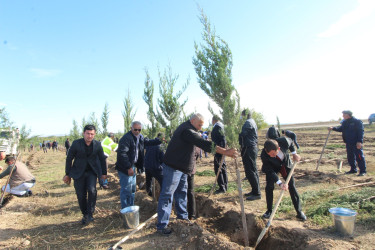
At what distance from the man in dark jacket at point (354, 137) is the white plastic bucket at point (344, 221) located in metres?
4.72

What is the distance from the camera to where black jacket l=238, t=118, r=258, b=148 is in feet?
17.5

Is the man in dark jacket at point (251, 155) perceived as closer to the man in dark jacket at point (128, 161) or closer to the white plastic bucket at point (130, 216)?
the man in dark jacket at point (128, 161)

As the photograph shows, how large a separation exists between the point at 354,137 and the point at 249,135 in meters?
4.41

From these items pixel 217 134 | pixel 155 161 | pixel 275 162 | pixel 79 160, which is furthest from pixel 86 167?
pixel 275 162

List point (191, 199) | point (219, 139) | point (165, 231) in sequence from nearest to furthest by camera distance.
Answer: point (165, 231)
point (191, 199)
point (219, 139)

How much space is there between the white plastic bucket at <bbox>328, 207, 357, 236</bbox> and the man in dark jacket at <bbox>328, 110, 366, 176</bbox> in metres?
4.72

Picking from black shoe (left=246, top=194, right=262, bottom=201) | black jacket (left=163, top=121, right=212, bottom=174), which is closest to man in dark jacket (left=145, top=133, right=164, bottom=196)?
black jacket (left=163, top=121, right=212, bottom=174)

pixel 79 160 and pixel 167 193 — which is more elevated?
pixel 79 160

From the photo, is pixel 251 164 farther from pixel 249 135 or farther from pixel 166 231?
pixel 166 231

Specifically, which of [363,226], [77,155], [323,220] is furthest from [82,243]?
[363,226]

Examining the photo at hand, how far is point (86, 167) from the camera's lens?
4.66 metres

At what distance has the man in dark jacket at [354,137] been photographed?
7.39 metres

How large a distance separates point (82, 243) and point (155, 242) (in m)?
1.27

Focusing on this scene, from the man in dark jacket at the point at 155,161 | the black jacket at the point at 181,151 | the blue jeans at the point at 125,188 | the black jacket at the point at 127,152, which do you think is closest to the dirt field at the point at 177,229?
the blue jeans at the point at 125,188
